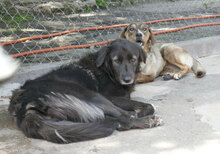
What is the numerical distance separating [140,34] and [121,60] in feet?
5.78

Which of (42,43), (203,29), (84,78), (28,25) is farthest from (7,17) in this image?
(203,29)

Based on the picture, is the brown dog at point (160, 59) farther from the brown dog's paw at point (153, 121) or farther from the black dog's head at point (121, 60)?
the brown dog's paw at point (153, 121)

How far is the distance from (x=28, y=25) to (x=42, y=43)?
1.62 ft

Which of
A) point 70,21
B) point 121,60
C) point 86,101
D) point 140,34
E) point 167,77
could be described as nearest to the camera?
point 86,101

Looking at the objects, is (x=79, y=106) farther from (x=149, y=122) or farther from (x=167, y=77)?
(x=167, y=77)

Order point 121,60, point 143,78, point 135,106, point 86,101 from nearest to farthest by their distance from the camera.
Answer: point 86,101 → point 135,106 → point 121,60 → point 143,78

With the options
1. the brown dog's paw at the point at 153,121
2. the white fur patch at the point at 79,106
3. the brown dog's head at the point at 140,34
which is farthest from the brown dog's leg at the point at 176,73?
the white fur patch at the point at 79,106

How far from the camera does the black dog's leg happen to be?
3893mm

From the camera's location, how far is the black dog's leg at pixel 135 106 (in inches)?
153

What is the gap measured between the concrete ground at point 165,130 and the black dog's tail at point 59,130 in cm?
6

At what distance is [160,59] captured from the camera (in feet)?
19.6

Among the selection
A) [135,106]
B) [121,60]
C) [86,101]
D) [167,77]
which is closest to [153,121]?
[135,106]

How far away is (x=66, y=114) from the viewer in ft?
10.9

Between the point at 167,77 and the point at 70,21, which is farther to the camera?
the point at 70,21
